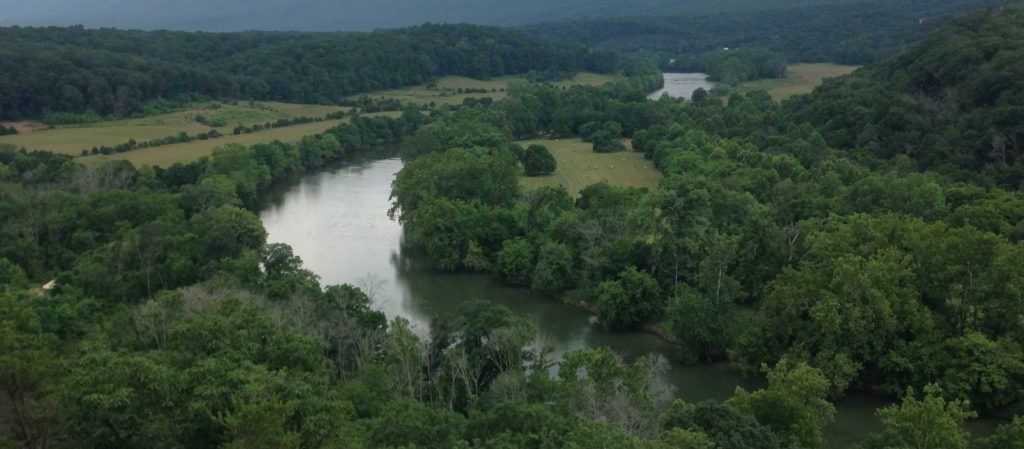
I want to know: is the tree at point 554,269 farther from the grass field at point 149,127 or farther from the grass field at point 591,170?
the grass field at point 149,127

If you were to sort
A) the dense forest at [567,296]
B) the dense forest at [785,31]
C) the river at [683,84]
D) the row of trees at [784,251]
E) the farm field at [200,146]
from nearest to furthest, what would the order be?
the dense forest at [567,296]
the row of trees at [784,251]
the farm field at [200,146]
the river at [683,84]
the dense forest at [785,31]

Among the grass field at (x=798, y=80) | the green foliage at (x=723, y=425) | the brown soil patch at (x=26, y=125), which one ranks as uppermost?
the brown soil patch at (x=26, y=125)

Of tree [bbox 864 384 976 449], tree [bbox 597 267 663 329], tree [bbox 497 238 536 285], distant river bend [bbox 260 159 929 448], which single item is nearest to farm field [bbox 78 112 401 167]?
distant river bend [bbox 260 159 929 448]

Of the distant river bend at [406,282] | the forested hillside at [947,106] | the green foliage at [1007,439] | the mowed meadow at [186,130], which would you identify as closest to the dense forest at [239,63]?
the mowed meadow at [186,130]

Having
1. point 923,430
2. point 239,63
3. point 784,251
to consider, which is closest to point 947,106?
point 784,251

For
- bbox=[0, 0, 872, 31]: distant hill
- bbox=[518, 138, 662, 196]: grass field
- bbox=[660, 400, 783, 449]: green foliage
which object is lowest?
bbox=[518, 138, 662, 196]: grass field

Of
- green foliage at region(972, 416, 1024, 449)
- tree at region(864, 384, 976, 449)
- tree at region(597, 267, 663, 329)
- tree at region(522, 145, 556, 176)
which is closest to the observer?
tree at region(864, 384, 976, 449)

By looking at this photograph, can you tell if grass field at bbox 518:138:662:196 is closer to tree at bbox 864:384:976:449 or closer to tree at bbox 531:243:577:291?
tree at bbox 531:243:577:291
